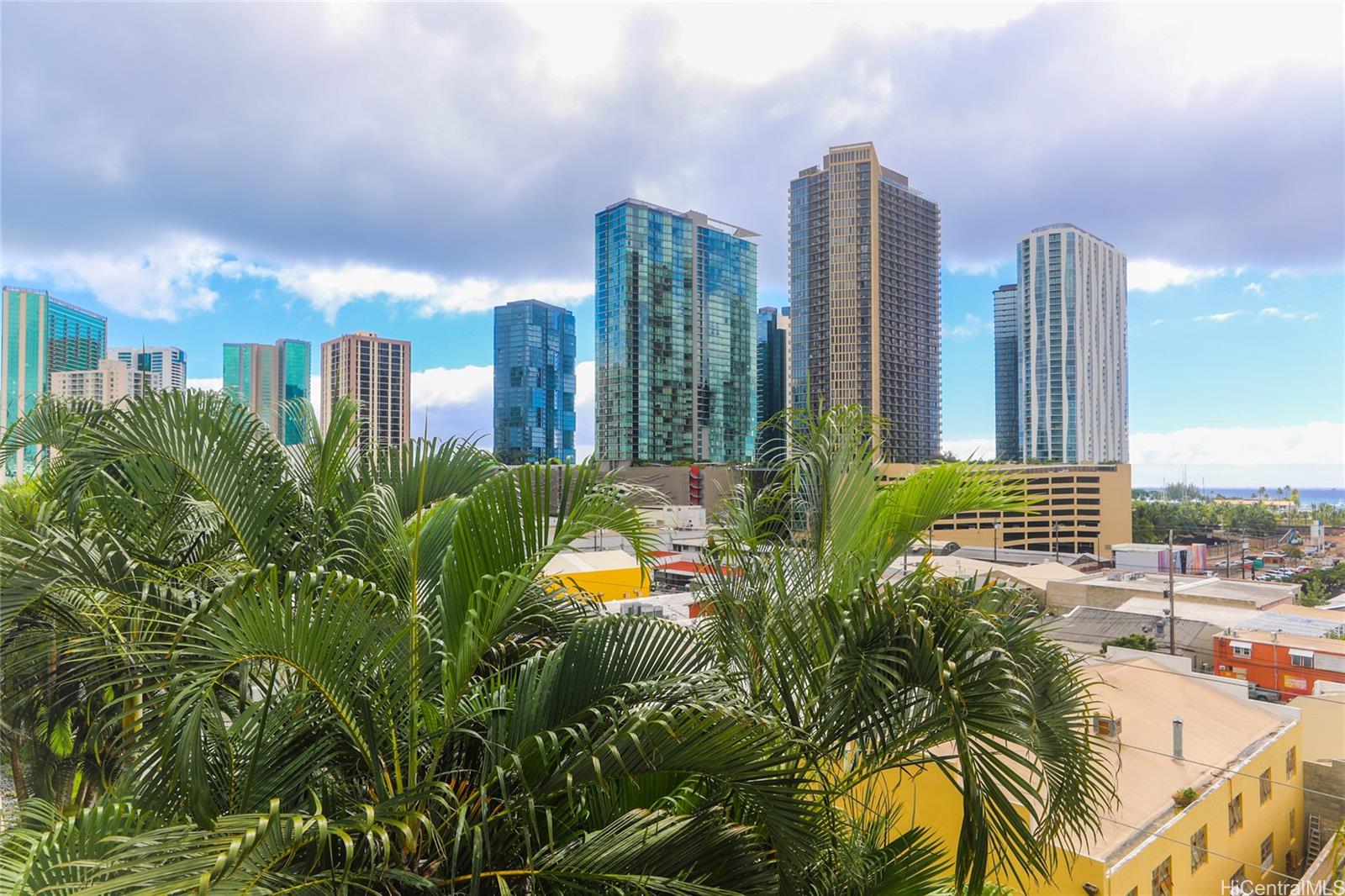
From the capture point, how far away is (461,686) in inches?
43.1

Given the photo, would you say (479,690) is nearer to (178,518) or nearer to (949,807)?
(178,518)

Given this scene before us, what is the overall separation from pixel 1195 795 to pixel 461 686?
6.76ft

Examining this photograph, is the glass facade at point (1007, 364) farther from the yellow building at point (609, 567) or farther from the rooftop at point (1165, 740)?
the rooftop at point (1165, 740)

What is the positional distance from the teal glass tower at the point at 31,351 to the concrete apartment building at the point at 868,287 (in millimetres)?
17491

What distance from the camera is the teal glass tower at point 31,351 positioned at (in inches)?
75.9

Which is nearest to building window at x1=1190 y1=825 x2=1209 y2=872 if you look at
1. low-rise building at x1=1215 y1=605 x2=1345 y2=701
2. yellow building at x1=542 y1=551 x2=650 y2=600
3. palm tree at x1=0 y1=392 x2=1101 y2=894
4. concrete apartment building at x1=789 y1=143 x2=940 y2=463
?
low-rise building at x1=1215 y1=605 x2=1345 y2=701

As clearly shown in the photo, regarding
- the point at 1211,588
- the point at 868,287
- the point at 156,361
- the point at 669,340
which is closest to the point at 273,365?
the point at 156,361

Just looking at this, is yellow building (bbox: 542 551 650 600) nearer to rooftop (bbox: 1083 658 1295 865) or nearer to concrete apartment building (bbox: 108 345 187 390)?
concrete apartment building (bbox: 108 345 187 390)

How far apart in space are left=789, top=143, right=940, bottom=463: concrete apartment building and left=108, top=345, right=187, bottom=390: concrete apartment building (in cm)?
1699

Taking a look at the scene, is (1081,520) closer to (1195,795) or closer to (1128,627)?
(1128,627)

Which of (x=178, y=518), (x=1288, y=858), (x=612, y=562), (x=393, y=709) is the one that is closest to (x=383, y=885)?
(x=393, y=709)

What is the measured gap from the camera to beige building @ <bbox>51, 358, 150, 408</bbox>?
1.88m

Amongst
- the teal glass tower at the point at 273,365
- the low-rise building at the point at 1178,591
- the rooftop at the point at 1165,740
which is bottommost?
the rooftop at the point at 1165,740

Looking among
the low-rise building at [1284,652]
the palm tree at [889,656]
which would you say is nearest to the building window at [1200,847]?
the low-rise building at [1284,652]
